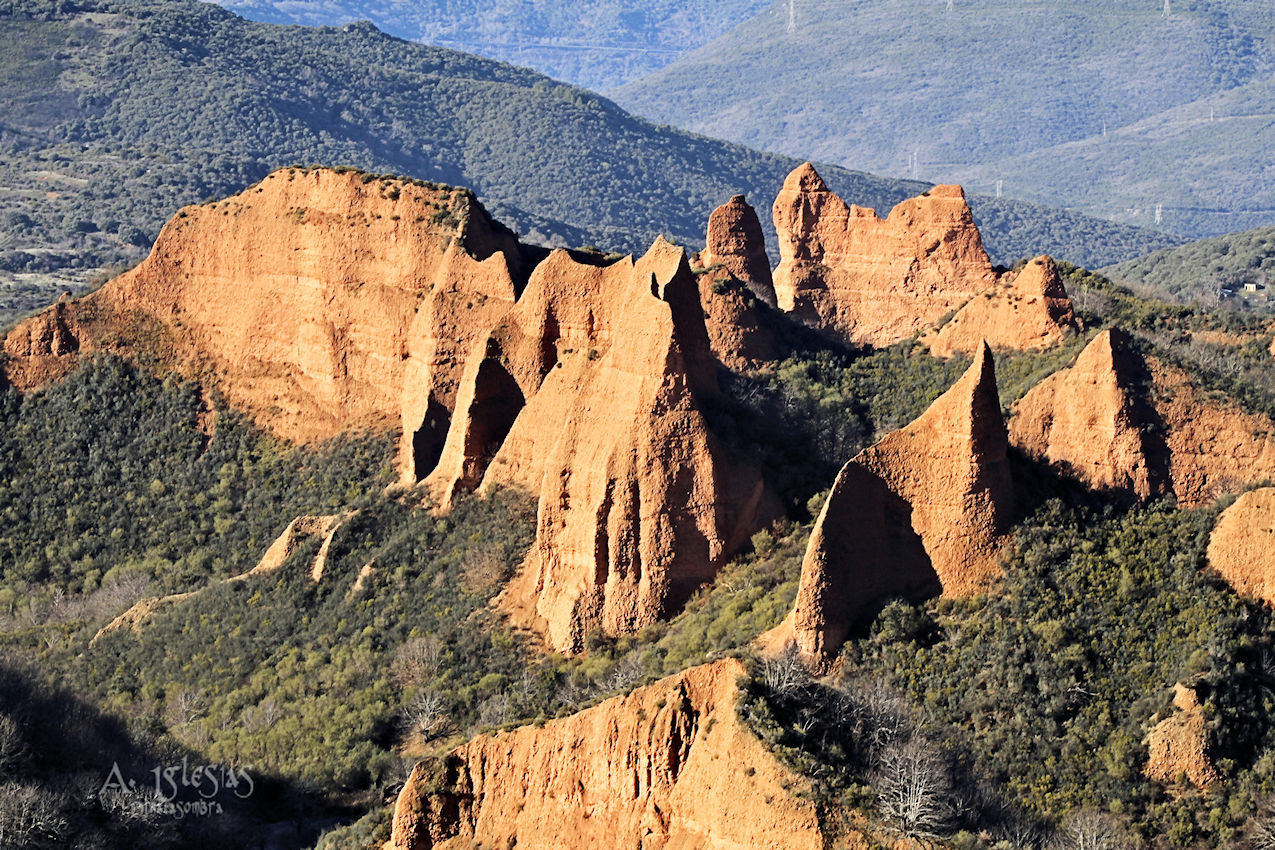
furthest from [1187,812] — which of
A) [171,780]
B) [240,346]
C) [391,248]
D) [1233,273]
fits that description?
[1233,273]

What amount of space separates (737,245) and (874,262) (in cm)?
523

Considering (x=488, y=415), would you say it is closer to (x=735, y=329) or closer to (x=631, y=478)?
(x=631, y=478)

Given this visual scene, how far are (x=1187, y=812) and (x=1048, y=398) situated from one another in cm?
1481

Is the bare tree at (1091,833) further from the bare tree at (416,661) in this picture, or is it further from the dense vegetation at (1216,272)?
the dense vegetation at (1216,272)

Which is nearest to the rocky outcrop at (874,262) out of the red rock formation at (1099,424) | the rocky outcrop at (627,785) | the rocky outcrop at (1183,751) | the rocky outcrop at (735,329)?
the rocky outcrop at (735,329)

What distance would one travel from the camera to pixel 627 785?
35.7 metres

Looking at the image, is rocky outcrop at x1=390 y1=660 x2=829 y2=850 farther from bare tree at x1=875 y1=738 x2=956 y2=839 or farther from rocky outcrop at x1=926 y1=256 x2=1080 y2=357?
rocky outcrop at x1=926 y1=256 x2=1080 y2=357

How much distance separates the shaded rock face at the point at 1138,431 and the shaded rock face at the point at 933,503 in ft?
22.2

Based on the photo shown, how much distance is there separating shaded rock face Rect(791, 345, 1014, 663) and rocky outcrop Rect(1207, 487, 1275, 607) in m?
4.66

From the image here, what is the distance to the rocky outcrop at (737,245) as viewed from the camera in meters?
75.1

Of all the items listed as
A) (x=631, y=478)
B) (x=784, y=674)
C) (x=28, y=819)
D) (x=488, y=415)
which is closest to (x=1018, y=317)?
(x=488, y=415)

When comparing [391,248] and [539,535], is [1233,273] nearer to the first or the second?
[391,248]

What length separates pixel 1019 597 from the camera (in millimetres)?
41281

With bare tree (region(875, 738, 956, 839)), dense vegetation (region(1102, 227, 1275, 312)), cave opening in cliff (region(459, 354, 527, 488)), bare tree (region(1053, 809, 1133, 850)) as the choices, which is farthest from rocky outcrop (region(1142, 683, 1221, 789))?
dense vegetation (region(1102, 227, 1275, 312))
